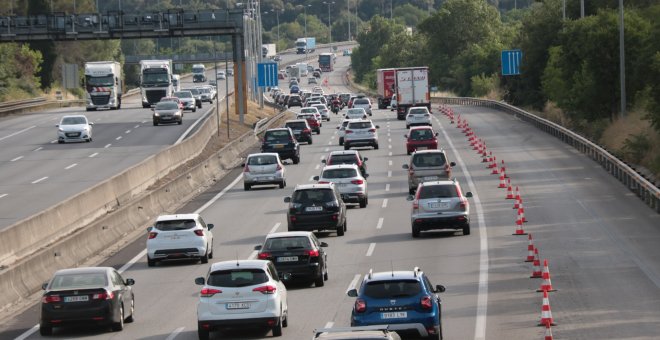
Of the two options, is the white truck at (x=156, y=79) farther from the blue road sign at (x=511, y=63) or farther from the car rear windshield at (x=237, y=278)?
the car rear windshield at (x=237, y=278)

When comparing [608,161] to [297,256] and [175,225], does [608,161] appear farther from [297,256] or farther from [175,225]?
[297,256]

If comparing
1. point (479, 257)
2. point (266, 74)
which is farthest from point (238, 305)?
point (266, 74)

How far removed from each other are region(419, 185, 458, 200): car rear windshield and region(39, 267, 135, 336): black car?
14238mm

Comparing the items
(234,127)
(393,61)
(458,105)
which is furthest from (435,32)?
(234,127)

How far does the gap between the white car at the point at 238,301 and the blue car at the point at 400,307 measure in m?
2.42

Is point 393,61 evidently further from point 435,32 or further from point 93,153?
point 93,153

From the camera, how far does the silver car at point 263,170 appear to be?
167 ft

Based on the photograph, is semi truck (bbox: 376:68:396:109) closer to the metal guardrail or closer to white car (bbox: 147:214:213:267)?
the metal guardrail

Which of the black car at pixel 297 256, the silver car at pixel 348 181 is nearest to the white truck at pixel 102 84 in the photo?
the silver car at pixel 348 181

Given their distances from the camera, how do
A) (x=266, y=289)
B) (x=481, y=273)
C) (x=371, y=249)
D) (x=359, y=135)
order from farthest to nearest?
(x=359, y=135) < (x=371, y=249) < (x=481, y=273) < (x=266, y=289)

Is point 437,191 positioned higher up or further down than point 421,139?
higher up

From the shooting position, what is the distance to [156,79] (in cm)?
10344

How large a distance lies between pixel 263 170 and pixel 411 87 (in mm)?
42318

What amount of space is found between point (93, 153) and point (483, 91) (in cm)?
7634
